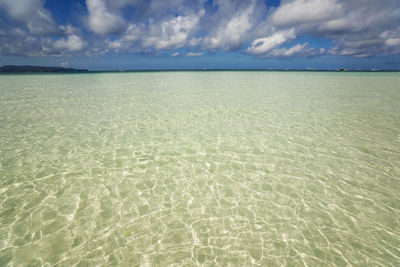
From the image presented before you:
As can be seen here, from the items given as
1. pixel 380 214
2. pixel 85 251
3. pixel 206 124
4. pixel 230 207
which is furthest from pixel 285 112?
pixel 85 251

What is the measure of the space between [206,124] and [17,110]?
11949mm

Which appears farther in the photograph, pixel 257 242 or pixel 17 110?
pixel 17 110

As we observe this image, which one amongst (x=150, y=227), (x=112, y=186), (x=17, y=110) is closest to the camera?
(x=150, y=227)

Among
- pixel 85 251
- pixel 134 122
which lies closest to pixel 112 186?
pixel 85 251

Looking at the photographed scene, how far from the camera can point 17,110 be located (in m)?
11.7

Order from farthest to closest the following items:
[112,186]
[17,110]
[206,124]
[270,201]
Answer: [17,110], [206,124], [112,186], [270,201]

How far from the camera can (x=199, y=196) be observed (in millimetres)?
4441

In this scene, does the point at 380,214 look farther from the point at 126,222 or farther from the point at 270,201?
the point at 126,222

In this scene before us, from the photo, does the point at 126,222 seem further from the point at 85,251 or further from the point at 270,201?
the point at 270,201

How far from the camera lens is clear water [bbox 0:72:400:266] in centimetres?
312

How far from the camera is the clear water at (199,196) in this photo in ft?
10.2

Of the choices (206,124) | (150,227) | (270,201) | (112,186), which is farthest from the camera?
(206,124)

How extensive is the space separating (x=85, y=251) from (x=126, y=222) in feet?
2.48

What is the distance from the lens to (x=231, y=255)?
306cm
